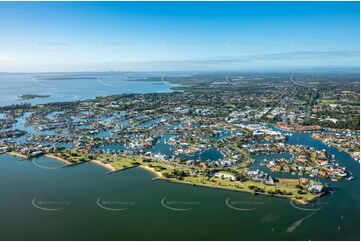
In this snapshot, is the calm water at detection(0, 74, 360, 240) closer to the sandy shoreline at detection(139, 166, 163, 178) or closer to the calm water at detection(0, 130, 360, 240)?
the calm water at detection(0, 130, 360, 240)

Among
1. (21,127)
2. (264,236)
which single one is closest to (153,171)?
(264,236)

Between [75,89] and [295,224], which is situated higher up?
[75,89]

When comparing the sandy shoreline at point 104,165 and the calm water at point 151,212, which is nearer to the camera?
the calm water at point 151,212

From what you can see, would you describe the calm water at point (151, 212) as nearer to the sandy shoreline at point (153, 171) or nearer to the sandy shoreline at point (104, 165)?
the sandy shoreline at point (153, 171)

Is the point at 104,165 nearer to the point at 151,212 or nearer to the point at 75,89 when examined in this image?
the point at 151,212

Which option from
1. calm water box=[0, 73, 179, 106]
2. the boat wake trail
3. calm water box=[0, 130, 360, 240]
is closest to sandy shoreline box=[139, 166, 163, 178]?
calm water box=[0, 130, 360, 240]

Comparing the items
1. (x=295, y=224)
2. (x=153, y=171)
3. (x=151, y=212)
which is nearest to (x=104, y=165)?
(x=153, y=171)

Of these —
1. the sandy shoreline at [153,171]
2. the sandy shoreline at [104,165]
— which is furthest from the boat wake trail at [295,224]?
the sandy shoreline at [104,165]

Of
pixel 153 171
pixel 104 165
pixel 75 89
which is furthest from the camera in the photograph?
pixel 75 89
